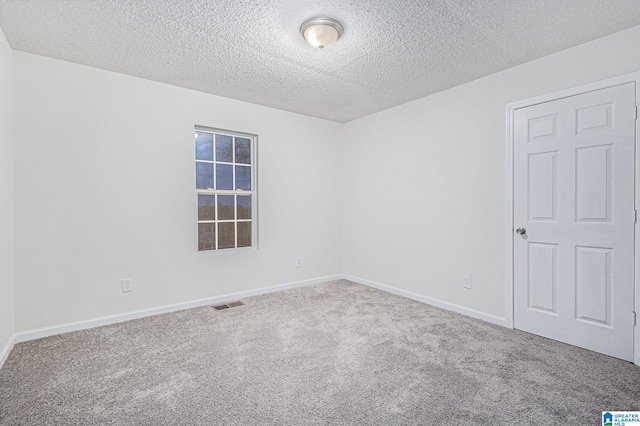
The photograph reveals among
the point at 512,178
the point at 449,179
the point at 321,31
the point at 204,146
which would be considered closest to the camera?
the point at 321,31

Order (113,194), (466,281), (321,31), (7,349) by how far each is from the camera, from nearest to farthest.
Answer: (321,31)
(7,349)
(113,194)
(466,281)

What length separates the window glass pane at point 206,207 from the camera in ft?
12.3

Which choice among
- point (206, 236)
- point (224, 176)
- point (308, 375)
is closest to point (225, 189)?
point (224, 176)

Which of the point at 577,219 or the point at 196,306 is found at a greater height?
the point at 577,219

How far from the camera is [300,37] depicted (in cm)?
245

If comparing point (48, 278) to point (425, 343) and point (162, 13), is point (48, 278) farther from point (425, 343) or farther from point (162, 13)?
point (425, 343)

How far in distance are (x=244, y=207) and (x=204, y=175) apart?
66 centimetres

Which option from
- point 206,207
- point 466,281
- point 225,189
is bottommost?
point 466,281

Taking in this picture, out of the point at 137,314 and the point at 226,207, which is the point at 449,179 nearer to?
the point at 226,207

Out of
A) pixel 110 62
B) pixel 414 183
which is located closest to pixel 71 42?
pixel 110 62

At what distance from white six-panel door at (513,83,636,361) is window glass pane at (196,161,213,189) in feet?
10.9

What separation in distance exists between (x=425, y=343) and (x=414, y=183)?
198cm

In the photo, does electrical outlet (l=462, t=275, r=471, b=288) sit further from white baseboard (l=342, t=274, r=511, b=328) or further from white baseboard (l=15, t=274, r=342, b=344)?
white baseboard (l=15, t=274, r=342, b=344)

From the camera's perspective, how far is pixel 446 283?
3.58 meters
